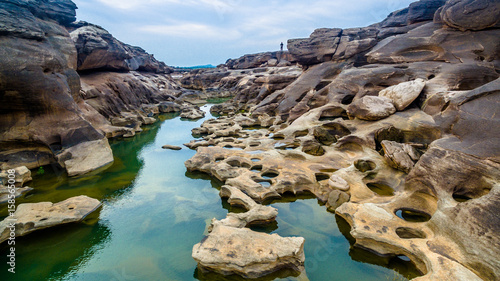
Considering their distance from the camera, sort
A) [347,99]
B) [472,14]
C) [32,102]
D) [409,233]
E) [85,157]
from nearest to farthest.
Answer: [409,233] → [32,102] → [85,157] → [472,14] → [347,99]

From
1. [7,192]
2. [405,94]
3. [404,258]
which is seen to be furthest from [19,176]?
[405,94]

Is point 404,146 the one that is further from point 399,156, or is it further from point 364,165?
point 364,165

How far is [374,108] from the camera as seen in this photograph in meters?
8.79

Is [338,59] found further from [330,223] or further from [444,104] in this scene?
[330,223]

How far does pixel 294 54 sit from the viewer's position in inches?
690

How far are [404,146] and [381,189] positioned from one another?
4.91 feet

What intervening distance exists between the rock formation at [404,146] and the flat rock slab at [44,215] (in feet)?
11.0

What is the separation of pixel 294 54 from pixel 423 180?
566 inches

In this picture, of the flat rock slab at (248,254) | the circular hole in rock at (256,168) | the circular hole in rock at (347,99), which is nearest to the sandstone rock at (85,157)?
the circular hole in rock at (256,168)

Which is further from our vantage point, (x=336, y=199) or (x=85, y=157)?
(x=85, y=157)

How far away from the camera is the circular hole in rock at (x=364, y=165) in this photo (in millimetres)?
6852

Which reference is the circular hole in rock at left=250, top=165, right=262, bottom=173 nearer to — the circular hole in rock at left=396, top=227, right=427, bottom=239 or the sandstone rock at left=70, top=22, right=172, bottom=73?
the circular hole in rock at left=396, top=227, right=427, bottom=239

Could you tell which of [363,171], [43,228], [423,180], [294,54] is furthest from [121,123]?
[423,180]

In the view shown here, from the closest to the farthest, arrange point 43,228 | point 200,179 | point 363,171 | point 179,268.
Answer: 1. point 179,268
2. point 43,228
3. point 363,171
4. point 200,179
